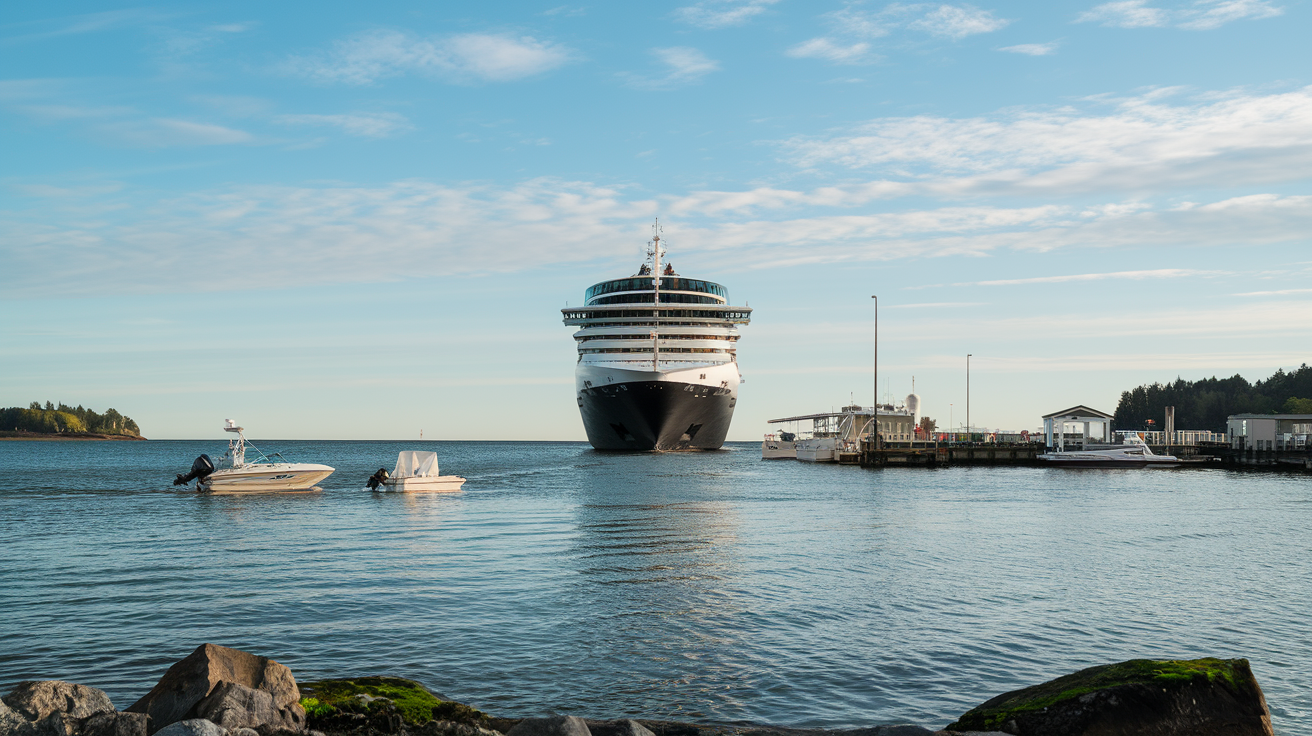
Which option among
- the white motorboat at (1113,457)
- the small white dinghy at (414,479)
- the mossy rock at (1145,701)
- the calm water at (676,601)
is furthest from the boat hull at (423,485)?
the white motorboat at (1113,457)

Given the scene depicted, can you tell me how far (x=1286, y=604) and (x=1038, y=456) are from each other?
71151 millimetres

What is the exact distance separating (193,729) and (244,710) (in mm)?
629

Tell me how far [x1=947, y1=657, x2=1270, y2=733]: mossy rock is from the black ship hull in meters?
67.2

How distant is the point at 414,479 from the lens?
4462 cm

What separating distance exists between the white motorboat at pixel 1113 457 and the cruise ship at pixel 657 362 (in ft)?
93.0

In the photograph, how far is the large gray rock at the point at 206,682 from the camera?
792 centimetres

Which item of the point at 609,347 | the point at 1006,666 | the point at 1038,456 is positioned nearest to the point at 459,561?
the point at 1006,666

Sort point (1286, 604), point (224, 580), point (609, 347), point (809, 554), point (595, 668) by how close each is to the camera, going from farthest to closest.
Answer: point (609, 347) → point (809, 554) → point (224, 580) → point (1286, 604) → point (595, 668)

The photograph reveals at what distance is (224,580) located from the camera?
18797 millimetres

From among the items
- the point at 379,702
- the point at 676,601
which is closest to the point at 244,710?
the point at 379,702

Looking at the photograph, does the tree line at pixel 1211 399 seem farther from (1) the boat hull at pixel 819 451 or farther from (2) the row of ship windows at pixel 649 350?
(2) the row of ship windows at pixel 649 350

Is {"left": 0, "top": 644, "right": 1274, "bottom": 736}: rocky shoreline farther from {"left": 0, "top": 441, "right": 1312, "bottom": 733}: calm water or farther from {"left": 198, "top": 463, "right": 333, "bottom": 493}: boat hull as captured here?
{"left": 198, "top": 463, "right": 333, "bottom": 493}: boat hull

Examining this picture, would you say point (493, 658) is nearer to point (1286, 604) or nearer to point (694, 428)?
point (1286, 604)

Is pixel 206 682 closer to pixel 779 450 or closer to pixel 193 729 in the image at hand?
pixel 193 729
